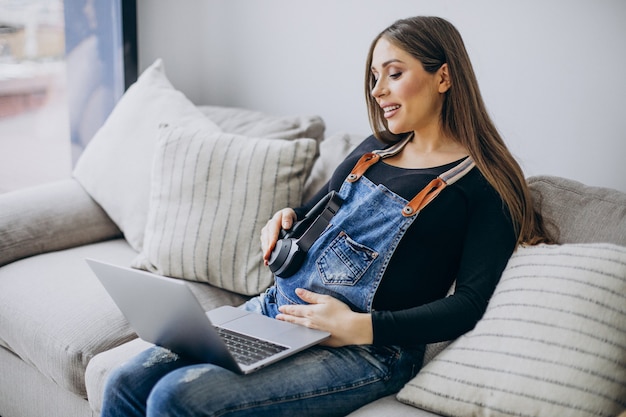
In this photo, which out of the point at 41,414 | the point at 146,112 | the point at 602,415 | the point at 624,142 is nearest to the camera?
the point at 602,415

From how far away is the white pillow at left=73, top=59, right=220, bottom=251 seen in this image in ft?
6.87

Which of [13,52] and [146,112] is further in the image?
[13,52]

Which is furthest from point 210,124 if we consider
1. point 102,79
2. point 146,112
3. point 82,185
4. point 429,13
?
point 102,79

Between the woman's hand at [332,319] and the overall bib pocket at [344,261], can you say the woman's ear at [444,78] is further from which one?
the woman's hand at [332,319]

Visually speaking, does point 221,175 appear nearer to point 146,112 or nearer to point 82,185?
point 146,112

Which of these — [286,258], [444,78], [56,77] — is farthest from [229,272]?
[56,77]

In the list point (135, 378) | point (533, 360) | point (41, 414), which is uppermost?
point (533, 360)

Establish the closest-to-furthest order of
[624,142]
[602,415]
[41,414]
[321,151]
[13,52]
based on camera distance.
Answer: [602,415], [624,142], [41,414], [321,151], [13,52]

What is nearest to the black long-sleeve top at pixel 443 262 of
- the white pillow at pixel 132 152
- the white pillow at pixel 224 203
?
the white pillow at pixel 224 203

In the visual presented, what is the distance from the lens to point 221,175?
185 centimetres

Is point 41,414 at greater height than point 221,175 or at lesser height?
lesser

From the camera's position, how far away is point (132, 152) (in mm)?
2139

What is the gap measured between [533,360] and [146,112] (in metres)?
1.46

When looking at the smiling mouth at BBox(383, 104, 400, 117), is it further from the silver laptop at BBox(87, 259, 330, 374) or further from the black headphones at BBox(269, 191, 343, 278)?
the silver laptop at BBox(87, 259, 330, 374)
